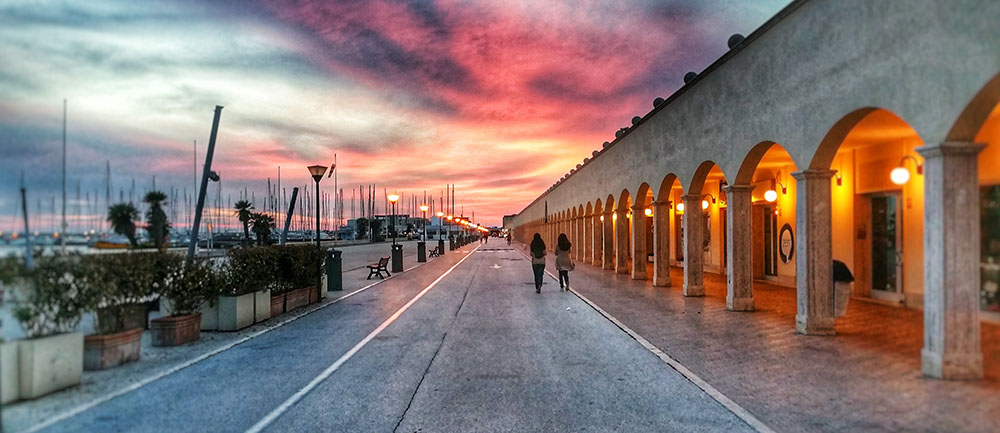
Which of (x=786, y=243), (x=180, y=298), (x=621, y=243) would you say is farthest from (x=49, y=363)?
(x=621, y=243)

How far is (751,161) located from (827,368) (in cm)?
531

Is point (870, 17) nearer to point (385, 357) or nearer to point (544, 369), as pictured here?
point (544, 369)

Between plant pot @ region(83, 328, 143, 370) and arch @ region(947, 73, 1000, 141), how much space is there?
10229 mm

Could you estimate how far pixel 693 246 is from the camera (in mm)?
14500

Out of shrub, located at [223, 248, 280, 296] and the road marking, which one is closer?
the road marking

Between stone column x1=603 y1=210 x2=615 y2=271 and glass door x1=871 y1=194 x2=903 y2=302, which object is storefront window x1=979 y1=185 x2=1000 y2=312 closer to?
glass door x1=871 y1=194 x2=903 y2=302

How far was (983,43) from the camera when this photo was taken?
5562 mm

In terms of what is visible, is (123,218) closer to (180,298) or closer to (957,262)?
(180,298)

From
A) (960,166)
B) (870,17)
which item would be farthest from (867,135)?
(960,166)

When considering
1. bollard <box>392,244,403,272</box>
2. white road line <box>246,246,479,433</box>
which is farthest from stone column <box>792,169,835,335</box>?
bollard <box>392,244,403,272</box>

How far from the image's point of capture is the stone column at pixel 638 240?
19828 millimetres

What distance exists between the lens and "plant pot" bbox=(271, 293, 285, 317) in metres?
11.9

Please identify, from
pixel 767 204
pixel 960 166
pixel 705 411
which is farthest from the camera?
pixel 767 204

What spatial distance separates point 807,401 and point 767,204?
47.1ft
